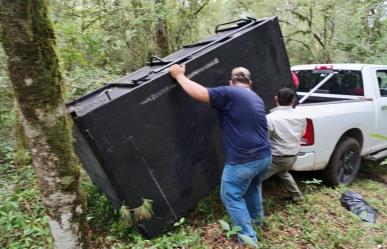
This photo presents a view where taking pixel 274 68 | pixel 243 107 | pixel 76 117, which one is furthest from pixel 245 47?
pixel 76 117

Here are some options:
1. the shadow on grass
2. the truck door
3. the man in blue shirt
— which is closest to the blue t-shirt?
the man in blue shirt

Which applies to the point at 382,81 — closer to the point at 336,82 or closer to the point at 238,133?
the point at 336,82

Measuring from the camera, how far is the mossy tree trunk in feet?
8.61

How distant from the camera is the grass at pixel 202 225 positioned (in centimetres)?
372

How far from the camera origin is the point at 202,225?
4.11 m

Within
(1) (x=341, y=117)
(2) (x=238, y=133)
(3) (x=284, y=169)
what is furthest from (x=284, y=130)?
(1) (x=341, y=117)

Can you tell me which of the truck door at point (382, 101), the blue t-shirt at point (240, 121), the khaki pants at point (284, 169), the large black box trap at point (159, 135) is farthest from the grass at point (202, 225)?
the truck door at point (382, 101)

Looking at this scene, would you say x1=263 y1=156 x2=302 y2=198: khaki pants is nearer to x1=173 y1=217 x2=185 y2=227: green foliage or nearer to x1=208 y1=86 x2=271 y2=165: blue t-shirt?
x1=208 y1=86 x2=271 y2=165: blue t-shirt

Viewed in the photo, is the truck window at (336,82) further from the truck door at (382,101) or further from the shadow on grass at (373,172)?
the shadow on grass at (373,172)

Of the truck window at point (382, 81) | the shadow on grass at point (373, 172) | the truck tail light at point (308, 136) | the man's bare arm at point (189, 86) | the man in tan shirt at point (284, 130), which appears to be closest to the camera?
the man's bare arm at point (189, 86)

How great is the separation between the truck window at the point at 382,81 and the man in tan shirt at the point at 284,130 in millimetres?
2478

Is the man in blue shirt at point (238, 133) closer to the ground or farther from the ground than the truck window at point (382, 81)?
farther from the ground

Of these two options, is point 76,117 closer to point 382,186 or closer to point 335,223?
point 335,223

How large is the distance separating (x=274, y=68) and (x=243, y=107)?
1.29 m
